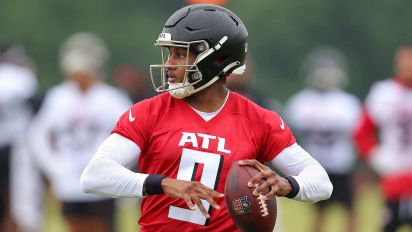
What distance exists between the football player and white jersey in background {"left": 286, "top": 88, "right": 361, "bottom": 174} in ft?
25.0

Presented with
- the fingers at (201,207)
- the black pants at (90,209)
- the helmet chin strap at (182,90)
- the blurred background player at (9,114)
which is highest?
the helmet chin strap at (182,90)

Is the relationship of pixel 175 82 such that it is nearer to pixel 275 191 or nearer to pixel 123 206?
pixel 275 191

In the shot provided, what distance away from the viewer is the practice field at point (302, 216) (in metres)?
15.9

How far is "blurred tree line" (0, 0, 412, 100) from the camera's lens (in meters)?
26.6

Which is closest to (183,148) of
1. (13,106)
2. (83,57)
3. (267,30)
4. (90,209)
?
(90,209)

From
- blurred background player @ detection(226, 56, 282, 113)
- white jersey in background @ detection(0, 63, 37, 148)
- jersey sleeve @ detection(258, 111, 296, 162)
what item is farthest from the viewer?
white jersey in background @ detection(0, 63, 37, 148)

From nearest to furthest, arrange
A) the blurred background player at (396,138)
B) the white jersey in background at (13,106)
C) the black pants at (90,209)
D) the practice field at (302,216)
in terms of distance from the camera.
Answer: the blurred background player at (396,138) → the black pants at (90,209) → the white jersey in background at (13,106) → the practice field at (302,216)

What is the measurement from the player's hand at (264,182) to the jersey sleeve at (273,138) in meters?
0.36

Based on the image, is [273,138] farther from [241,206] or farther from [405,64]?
[405,64]

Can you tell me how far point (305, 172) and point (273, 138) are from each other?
222 millimetres

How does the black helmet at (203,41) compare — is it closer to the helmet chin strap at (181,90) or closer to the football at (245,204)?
the helmet chin strap at (181,90)

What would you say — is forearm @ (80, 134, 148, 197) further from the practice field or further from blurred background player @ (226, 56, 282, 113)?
the practice field

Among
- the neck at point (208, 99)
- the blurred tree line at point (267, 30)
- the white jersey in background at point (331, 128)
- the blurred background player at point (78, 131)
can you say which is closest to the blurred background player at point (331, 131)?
the white jersey in background at point (331, 128)

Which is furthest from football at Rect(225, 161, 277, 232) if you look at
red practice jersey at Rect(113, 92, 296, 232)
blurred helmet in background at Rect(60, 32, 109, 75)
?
blurred helmet in background at Rect(60, 32, 109, 75)
